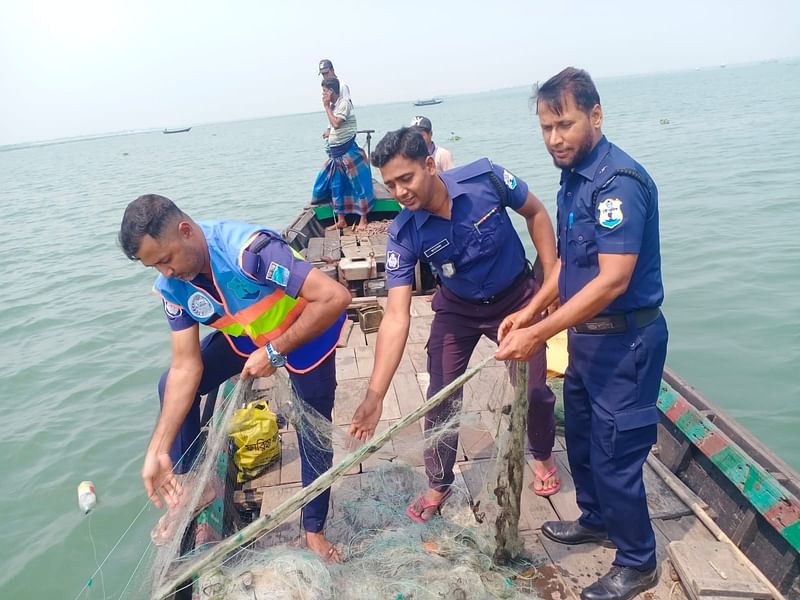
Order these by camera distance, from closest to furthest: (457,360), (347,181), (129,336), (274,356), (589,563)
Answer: (274,356) → (589,563) → (457,360) → (347,181) → (129,336)

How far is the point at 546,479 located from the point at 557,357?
4.29 feet

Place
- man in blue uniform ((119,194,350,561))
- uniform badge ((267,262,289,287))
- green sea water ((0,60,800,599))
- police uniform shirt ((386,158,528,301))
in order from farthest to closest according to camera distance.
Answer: green sea water ((0,60,800,599)) → police uniform shirt ((386,158,528,301)) → uniform badge ((267,262,289,287)) → man in blue uniform ((119,194,350,561))

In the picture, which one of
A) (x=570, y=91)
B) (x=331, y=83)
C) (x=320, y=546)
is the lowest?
(x=320, y=546)

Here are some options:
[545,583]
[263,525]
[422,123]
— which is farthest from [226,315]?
[422,123]

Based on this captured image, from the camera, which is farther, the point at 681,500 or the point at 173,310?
the point at 681,500

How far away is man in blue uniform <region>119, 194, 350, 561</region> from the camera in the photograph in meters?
2.22

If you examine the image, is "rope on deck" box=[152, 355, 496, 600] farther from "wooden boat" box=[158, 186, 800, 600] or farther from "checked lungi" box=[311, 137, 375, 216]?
"checked lungi" box=[311, 137, 375, 216]

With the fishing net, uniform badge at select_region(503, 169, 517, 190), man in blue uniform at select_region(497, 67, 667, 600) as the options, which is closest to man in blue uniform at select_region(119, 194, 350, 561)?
the fishing net

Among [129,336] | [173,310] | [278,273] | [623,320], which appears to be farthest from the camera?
[129,336]

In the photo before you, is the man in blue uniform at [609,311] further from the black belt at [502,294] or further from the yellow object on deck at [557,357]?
the yellow object on deck at [557,357]

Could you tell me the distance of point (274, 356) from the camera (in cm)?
242

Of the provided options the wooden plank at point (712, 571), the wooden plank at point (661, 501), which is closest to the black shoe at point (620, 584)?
the wooden plank at point (712, 571)

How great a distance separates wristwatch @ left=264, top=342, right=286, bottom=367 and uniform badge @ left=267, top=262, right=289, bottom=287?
0.98 ft

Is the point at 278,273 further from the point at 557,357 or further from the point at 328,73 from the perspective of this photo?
the point at 328,73
